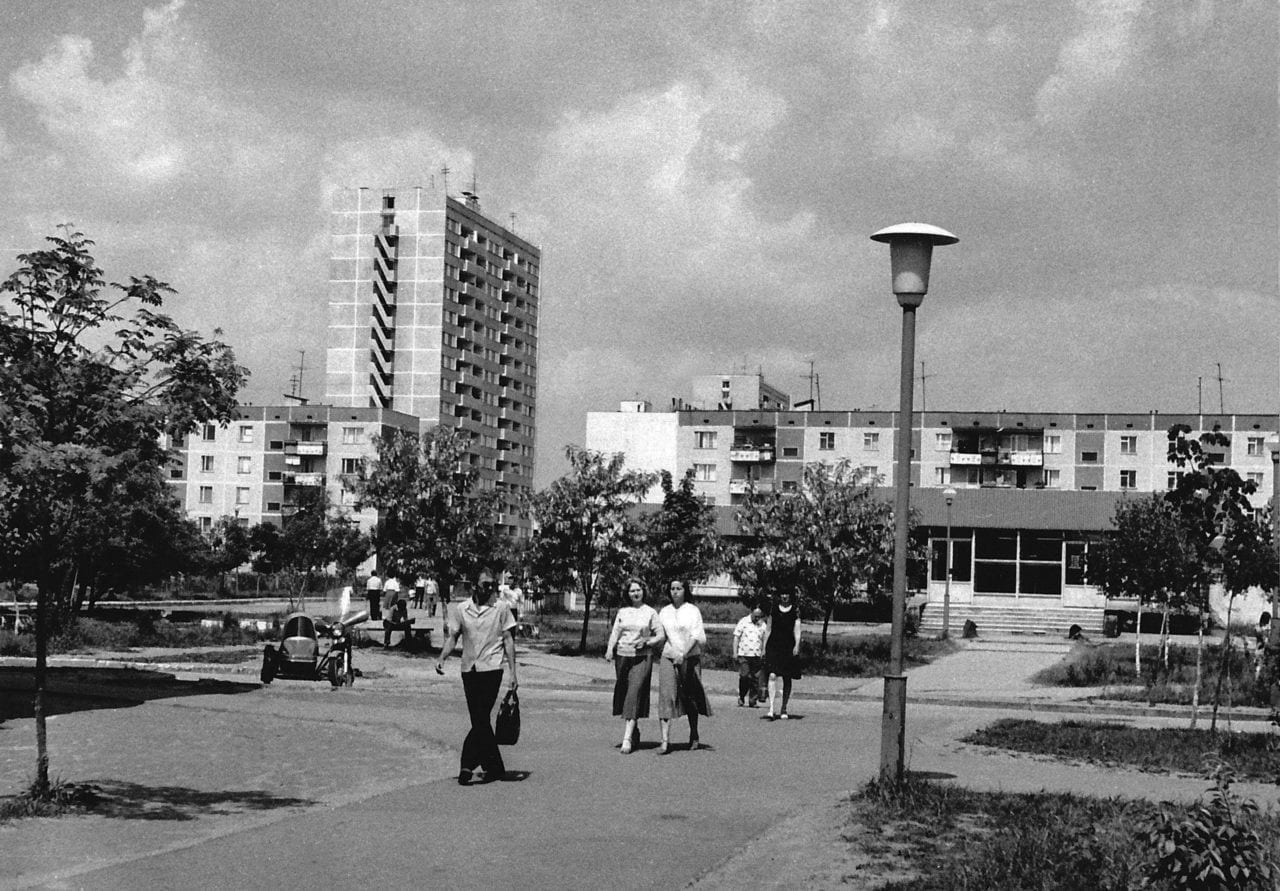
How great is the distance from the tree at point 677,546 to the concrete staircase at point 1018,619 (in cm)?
1560

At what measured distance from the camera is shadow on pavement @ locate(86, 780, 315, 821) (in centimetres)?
1012

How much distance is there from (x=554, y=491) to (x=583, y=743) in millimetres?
19014

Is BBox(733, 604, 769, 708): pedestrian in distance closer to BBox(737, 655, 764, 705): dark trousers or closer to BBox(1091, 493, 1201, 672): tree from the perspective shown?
BBox(737, 655, 764, 705): dark trousers

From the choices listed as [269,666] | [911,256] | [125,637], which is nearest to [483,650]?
[911,256]

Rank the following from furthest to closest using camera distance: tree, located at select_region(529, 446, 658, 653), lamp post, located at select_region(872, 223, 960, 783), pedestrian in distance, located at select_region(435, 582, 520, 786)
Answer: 1. tree, located at select_region(529, 446, 658, 653)
2. pedestrian in distance, located at select_region(435, 582, 520, 786)
3. lamp post, located at select_region(872, 223, 960, 783)

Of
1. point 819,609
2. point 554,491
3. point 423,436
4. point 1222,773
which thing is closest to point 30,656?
point 423,436

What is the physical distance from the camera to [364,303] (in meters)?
133

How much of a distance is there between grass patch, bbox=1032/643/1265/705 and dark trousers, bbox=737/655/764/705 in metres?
6.61

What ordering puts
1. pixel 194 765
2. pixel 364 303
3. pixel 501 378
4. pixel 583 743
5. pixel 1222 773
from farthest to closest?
pixel 501 378, pixel 364 303, pixel 583 743, pixel 194 765, pixel 1222 773

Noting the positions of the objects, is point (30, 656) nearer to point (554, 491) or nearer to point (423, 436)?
point (423, 436)

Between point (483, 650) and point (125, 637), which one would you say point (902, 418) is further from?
point (125, 637)

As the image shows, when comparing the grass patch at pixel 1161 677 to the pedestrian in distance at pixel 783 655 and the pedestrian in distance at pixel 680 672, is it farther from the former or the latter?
the pedestrian in distance at pixel 680 672

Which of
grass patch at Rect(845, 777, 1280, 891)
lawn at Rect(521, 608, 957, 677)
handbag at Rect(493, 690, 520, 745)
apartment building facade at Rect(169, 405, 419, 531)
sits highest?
apartment building facade at Rect(169, 405, 419, 531)

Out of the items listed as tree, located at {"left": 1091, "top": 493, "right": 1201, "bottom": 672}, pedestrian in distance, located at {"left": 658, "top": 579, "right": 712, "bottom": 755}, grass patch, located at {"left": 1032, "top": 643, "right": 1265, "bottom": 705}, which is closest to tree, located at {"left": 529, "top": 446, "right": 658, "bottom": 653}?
grass patch, located at {"left": 1032, "top": 643, "right": 1265, "bottom": 705}
